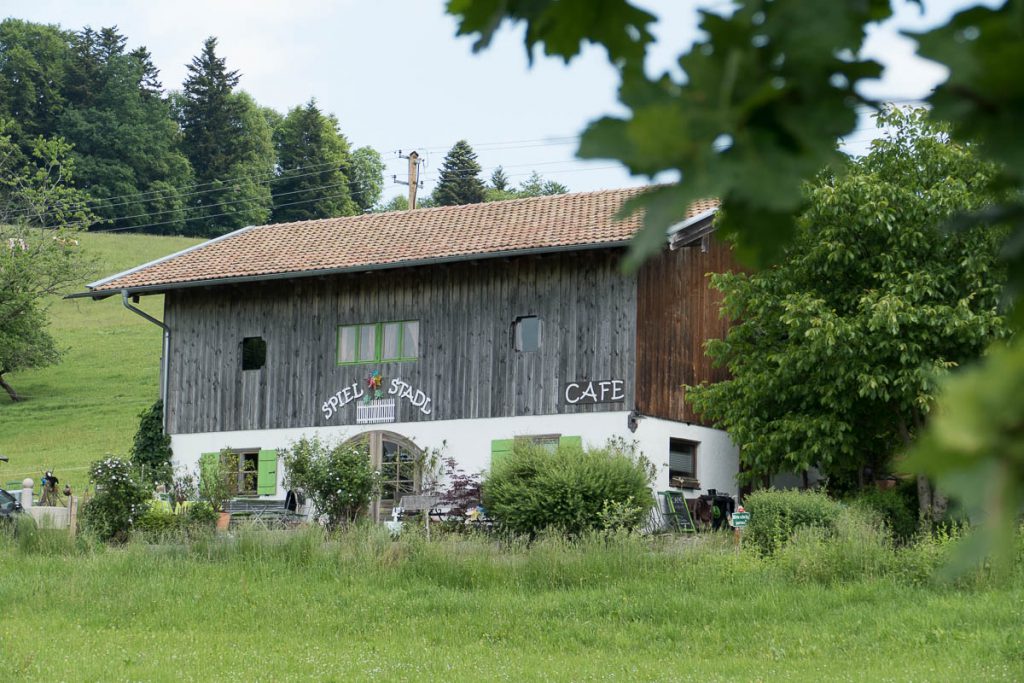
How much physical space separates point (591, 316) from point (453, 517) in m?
5.53

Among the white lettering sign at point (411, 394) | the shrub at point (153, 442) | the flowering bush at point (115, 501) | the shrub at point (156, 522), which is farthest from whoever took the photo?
the shrub at point (153, 442)

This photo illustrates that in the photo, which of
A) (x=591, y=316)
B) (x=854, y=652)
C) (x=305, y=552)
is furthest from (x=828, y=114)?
(x=591, y=316)

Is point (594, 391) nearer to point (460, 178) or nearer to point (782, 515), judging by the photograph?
point (782, 515)

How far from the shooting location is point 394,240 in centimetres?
2916

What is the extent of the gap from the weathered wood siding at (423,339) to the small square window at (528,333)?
127mm

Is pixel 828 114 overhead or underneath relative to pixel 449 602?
overhead

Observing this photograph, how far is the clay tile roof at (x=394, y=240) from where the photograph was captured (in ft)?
85.4

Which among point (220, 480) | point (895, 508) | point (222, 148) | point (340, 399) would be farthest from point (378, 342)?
point (222, 148)

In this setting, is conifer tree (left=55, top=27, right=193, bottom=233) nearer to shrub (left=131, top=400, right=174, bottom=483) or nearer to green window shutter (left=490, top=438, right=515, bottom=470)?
shrub (left=131, top=400, right=174, bottom=483)

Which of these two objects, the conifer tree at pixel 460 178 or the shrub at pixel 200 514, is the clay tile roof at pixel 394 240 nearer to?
the shrub at pixel 200 514

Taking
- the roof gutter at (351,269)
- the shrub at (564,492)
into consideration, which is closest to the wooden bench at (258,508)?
the roof gutter at (351,269)

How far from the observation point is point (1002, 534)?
1271 mm

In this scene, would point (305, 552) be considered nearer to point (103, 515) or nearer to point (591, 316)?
point (103, 515)

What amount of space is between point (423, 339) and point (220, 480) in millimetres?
5339
